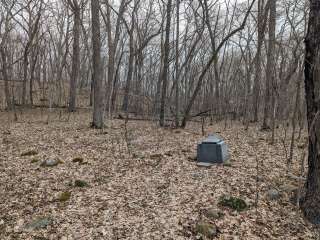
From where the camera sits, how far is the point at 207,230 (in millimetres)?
4152

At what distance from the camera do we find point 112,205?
16.0ft

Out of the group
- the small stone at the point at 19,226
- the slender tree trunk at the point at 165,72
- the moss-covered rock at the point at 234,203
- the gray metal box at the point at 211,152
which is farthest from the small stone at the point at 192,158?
the slender tree trunk at the point at 165,72

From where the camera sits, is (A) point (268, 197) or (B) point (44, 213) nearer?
(B) point (44, 213)

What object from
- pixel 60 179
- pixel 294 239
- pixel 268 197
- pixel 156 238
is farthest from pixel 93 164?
pixel 294 239

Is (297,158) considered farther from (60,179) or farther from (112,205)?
(60,179)

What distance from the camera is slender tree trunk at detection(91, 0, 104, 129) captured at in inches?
410

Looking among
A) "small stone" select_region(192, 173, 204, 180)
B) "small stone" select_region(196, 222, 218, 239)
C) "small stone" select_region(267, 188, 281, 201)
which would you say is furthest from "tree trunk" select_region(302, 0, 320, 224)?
"small stone" select_region(192, 173, 204, 180)

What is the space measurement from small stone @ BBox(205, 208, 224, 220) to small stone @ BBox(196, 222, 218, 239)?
0.24 metres

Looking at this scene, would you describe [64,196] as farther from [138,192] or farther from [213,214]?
[213,214]

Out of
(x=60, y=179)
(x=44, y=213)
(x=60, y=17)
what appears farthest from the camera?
(x=60, y=17)

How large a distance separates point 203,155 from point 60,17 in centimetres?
1708

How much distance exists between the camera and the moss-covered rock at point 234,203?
478 cm

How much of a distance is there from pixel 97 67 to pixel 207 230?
792 centimetres

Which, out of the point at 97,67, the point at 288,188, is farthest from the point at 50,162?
the point at 97,67
